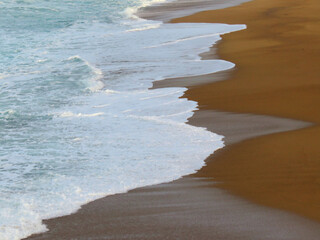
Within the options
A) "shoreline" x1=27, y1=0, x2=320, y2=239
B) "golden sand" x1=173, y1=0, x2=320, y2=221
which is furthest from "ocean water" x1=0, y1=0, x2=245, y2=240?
"golden sand" x1=173, y1=0, x2=320, y2=221

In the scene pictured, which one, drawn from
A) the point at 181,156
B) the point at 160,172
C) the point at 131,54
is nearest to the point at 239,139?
the point at 181,156

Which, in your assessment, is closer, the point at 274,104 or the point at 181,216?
the point at 181,216

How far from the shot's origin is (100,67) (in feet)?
40.5

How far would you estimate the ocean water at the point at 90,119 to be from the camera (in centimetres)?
537

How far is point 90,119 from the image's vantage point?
7.89 m

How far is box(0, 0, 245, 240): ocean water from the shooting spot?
5.37 meters

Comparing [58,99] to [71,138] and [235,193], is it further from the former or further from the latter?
[235,193]

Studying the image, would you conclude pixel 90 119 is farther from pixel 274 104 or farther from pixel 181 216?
pixel 181 216

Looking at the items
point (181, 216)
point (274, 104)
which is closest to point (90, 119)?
point (274, 104)

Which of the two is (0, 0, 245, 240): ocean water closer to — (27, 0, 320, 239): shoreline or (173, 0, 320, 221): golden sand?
(27, 0, 320, 239): shoreline

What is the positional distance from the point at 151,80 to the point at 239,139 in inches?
164

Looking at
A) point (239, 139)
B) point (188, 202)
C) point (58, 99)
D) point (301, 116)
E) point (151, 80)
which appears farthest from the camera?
point (151, 80)

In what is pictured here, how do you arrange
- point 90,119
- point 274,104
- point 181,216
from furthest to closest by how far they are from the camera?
1. point 274,104
2. point 90,119
3. point 181,216

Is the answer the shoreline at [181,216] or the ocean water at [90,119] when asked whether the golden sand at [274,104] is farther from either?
the ocean water at [90,119]
